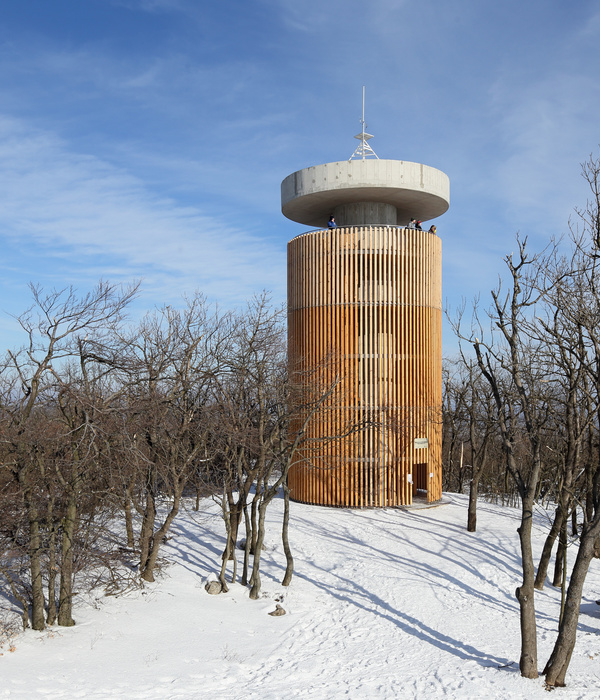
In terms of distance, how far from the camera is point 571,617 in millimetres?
9234

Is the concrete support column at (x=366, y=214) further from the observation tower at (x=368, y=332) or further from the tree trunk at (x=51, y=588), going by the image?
the tree trunk at (x=51, y=588)

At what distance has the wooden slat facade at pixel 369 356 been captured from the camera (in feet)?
68.3

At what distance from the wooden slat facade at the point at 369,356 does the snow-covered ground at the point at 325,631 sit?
9.55ft

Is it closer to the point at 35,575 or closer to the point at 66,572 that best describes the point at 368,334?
the point at 66,572

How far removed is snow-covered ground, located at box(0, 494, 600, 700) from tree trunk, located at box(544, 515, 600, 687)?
29 centimetres

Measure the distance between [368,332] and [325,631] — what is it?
11.1 m

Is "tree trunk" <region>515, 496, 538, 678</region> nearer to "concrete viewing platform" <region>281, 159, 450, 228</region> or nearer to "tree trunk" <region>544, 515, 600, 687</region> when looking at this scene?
"tree trunk" <region>544, 515, 600, 687</region>

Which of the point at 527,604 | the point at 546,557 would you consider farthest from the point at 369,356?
the point at 527,604

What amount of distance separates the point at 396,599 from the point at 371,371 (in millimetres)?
8731

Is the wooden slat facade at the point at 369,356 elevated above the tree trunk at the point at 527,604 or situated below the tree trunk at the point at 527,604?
above

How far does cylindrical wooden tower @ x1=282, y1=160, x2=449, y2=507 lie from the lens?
68.1 ft

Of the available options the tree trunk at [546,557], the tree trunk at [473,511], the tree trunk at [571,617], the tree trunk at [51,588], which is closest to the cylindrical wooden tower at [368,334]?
the tree trunk at [473,511]

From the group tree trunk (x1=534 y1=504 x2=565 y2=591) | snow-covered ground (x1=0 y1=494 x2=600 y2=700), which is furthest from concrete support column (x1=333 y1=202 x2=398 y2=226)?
tree trunk (x1=534 y1=504 x2=565 y2=591)

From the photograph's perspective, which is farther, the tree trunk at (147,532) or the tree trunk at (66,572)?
the tree trunk at (147,532)
